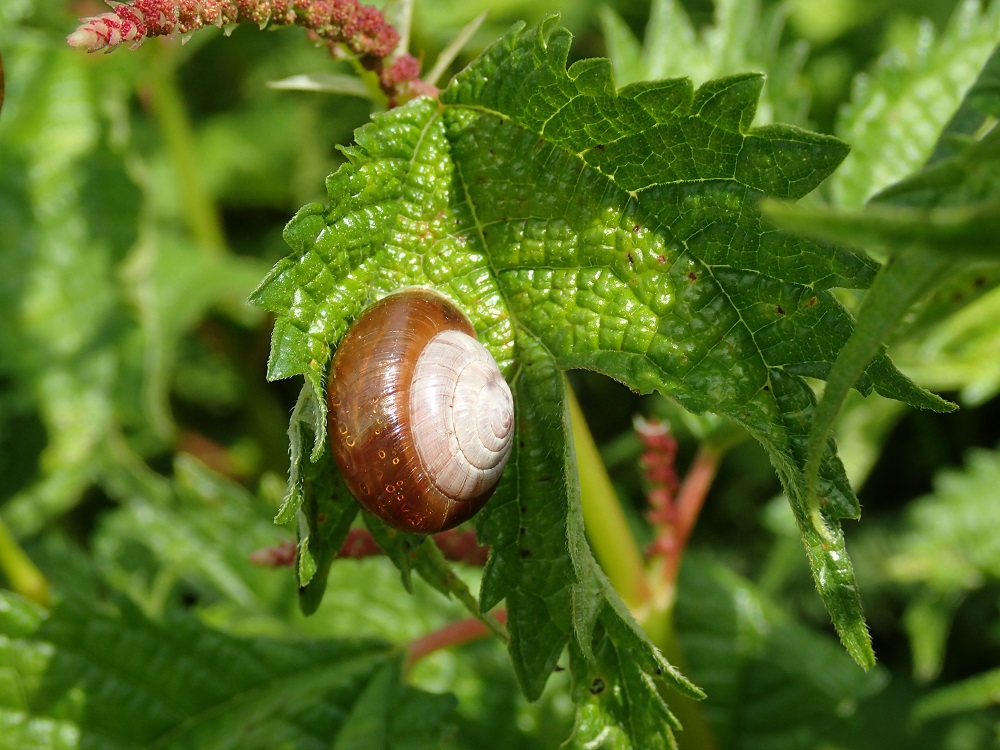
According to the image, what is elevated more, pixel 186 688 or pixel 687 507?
pixel 687 507

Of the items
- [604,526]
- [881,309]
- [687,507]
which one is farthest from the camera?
[687,507]

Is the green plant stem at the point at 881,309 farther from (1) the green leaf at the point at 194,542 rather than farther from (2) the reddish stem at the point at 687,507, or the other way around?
(1) the green leaf at the point at 194,542

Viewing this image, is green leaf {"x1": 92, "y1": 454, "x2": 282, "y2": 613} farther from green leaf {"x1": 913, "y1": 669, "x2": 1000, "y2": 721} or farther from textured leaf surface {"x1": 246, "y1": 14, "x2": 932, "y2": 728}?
green leaf {"x1": 913, "y1": 669, "x2": 1000, "y2": 721}

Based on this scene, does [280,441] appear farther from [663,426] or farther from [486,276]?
[486,276]

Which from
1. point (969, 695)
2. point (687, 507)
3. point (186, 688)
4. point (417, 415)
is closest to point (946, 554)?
point (969, 695)

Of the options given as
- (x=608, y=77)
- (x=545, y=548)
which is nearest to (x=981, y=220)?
(x=608, y=77)

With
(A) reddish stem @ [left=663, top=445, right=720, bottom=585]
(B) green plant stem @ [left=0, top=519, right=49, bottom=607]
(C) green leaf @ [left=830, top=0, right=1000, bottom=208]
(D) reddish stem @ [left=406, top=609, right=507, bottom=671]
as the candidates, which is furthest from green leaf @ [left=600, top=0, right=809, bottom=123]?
(B) green plant stem @ [left=0, top=519, right=49, bottom=607]

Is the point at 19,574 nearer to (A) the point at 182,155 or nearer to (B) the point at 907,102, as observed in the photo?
(A) the point at 182,155
